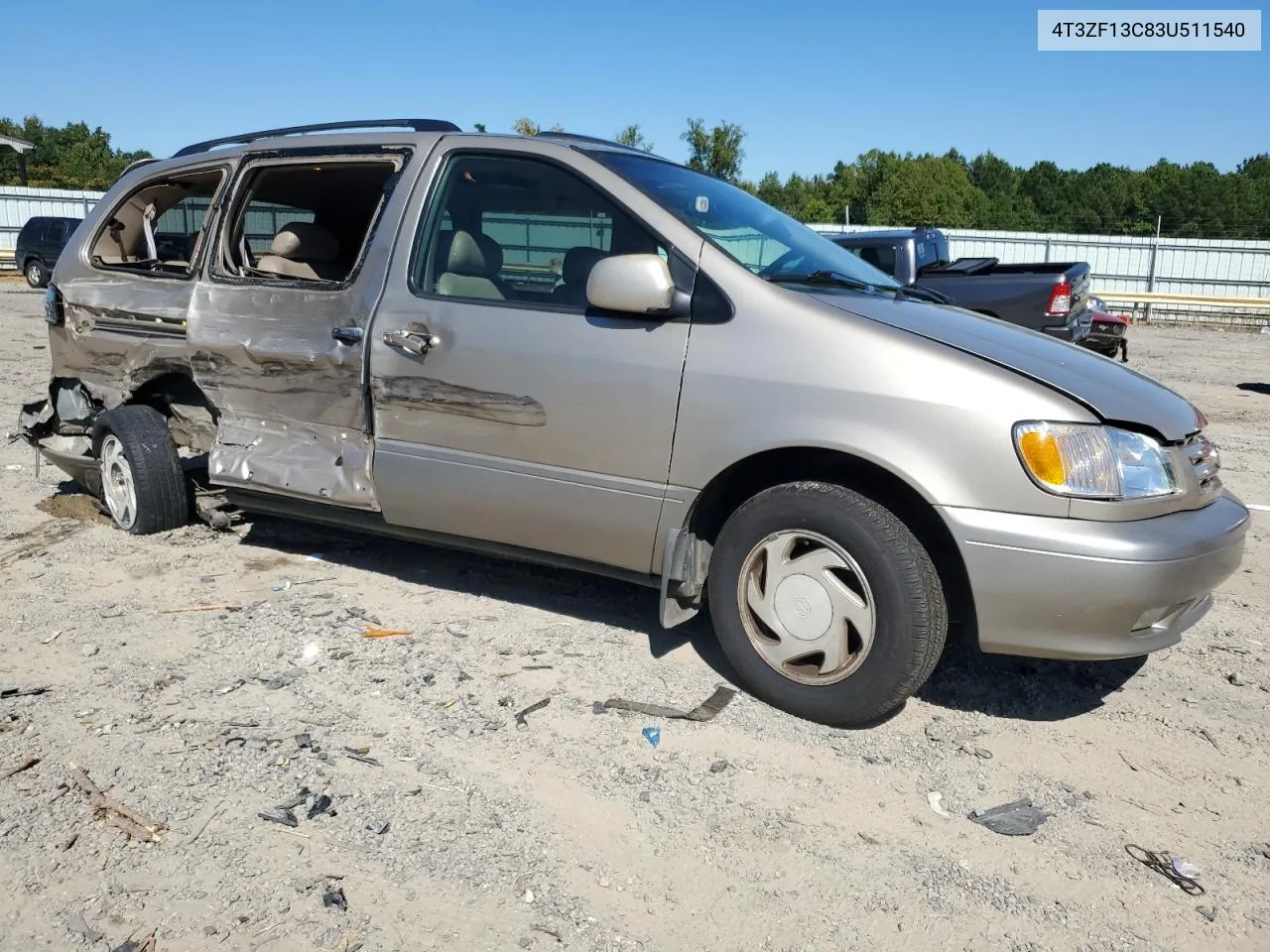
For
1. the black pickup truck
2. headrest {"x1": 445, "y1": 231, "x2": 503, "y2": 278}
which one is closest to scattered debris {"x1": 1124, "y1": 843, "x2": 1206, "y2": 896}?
headrest {"x1": 445, "y1": 231, "x2": 503, "y2": 278}

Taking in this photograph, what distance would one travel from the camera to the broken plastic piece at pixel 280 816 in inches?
106

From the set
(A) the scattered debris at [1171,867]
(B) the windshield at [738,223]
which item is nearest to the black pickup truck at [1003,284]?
(B) the windshield at [738,223]

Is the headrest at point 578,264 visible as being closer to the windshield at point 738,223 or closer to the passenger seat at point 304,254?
the windshield at point 738,223

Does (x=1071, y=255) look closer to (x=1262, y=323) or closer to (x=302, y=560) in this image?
(x=1262, y=323)

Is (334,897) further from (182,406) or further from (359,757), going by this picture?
(182,406)

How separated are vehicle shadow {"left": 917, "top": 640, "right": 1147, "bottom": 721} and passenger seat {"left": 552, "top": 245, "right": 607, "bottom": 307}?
182 centimetres

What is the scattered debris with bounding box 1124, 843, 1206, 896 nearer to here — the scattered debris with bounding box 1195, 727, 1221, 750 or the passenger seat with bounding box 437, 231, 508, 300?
the scattered debris with bounding box 1195, 727, 1221, 750

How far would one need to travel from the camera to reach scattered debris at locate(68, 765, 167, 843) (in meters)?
2.61

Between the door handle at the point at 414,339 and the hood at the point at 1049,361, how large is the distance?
144 cm

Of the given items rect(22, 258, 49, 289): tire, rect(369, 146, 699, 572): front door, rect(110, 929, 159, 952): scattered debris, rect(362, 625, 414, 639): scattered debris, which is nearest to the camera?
rect(110, 929, 159, 952): scattered debris

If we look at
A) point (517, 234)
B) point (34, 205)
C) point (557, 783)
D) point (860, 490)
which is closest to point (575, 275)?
point (517, 234)

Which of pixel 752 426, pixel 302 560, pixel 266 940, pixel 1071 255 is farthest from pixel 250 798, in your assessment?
pixel 1071 255

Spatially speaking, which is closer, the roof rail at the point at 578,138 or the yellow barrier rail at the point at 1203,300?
the roof rail at the point at 578,138

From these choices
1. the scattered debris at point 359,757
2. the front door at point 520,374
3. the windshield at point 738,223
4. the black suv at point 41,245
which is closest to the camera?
the scattered debris at point 359,757
